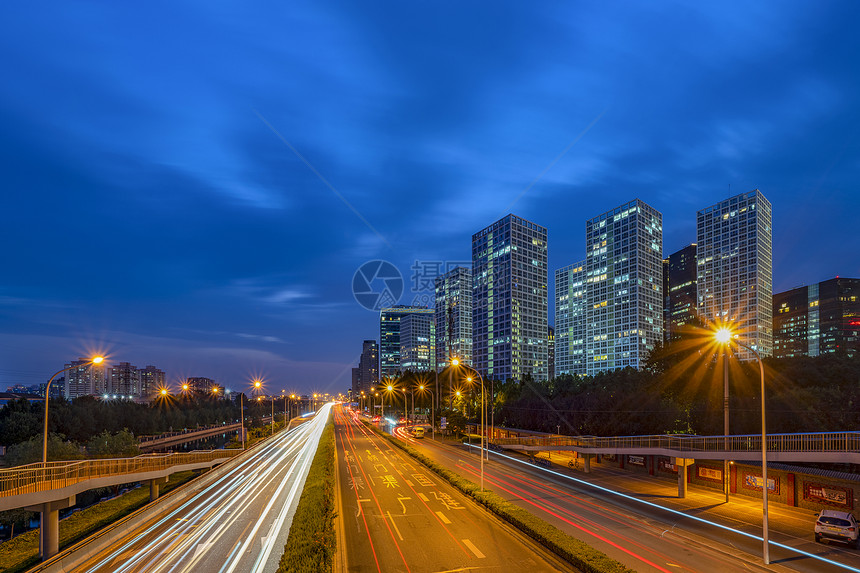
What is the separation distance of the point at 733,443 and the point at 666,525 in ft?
32.8

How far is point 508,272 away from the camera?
611 feet

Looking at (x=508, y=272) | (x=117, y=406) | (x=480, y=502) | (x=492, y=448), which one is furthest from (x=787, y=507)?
(x=508, y=272)

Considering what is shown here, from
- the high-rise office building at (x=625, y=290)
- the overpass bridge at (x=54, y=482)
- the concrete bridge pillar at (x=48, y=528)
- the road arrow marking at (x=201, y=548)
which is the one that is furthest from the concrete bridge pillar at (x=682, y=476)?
the high-rise office building at (x=625, y=290)

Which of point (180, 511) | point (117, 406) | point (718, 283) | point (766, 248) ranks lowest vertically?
point (117, 406)

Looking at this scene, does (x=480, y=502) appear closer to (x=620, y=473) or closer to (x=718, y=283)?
(x=620, y=473)

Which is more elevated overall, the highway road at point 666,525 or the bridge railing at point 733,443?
the bridge railing at point 733,443

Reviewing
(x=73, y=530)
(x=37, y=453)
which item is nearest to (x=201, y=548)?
(x=73, y=530)

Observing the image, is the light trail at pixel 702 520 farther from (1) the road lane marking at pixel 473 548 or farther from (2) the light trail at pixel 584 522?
(1) the road lane marking at pixel 473 548

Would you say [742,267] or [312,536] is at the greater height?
[742,267]

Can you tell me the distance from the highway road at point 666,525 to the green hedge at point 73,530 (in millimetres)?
28116

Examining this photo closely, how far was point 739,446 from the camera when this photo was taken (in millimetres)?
32469

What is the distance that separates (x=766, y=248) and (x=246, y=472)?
191m

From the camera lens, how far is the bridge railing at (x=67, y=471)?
907 inches

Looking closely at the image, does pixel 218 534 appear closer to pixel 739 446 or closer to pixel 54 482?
pixel 54 482
